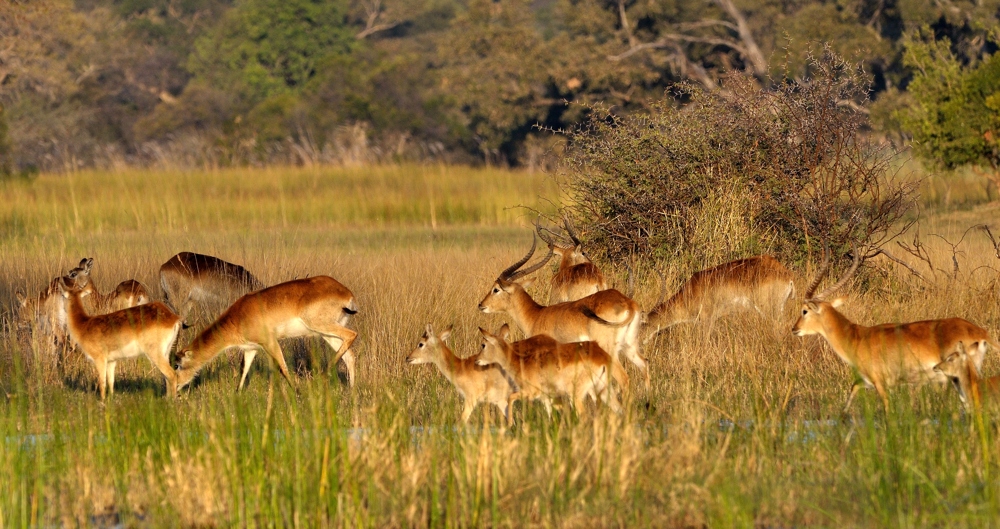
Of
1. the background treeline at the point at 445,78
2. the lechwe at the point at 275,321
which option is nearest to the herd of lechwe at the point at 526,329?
the lechwe at the point at 275,321

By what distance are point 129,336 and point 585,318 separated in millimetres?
2827

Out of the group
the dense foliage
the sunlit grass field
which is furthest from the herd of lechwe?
the dense foliage

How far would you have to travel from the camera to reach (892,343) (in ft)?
23.2

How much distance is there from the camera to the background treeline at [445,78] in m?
35.1

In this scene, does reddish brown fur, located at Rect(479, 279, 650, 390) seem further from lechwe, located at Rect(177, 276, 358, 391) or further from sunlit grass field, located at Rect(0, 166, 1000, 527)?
lechwe, located at Rect(177, 276, 358, 391)

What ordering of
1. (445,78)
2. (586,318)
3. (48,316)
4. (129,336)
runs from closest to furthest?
(129,336) < (586,318) < (48,316) < (445,78)

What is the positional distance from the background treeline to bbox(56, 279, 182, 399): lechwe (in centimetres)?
1955

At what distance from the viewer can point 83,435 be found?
651 cm

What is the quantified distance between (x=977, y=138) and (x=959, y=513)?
18830 millimetres

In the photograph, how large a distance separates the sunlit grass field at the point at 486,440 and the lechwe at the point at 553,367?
0.44 feet

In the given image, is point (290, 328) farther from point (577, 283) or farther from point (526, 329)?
point (577, 283)

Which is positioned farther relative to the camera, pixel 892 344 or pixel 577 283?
pixel 577 283

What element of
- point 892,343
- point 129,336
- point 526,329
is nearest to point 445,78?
point 526,329

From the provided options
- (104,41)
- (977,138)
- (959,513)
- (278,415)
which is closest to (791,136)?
(278,415)
